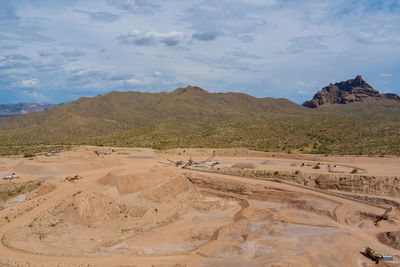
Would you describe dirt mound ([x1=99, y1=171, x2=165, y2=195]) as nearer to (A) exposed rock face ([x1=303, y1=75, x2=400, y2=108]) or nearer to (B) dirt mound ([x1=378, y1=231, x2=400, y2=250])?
(B) dirt mound ([x1=378, y1=231, x2=400, y2=250])

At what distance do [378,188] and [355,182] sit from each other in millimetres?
2501

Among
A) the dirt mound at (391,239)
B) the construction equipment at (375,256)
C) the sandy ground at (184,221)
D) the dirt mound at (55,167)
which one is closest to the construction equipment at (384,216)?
the sandy ground at (184,221)

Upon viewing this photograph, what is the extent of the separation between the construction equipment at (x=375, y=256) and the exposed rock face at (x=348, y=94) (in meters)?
143

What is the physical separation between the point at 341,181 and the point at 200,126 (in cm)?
6832

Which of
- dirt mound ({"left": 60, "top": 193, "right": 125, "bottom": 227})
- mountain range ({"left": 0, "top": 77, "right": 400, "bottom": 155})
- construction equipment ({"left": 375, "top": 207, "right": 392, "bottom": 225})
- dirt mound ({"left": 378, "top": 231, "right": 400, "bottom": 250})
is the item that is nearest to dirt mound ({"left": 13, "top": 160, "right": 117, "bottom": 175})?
dirt mound ({"left": 60, "top": 193, "right": 125, "bottom": 227})

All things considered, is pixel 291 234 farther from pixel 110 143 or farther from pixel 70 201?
pixel 110 143

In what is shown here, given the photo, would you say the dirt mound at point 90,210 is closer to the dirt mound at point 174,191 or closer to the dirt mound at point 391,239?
the dirt mound at point 174,191

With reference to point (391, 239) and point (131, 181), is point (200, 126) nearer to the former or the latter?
point (131, 181)

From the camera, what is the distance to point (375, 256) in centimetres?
2267

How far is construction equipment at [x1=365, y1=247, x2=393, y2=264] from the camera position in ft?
73.0

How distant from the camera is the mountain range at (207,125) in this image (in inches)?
2702

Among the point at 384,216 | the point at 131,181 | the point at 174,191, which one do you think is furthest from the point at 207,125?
the point at 384,216

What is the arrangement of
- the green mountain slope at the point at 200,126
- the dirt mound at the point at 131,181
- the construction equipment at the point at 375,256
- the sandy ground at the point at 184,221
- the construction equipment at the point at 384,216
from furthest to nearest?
the green mountain slope at the point at 200,126 < the dirt mound at the point at 131,181 < the construction equipment at the point at 384,216 < the sandy ground at the point at 184,221 < the construction equipment at the point at 375,256

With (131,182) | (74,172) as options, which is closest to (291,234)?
(131,182)
